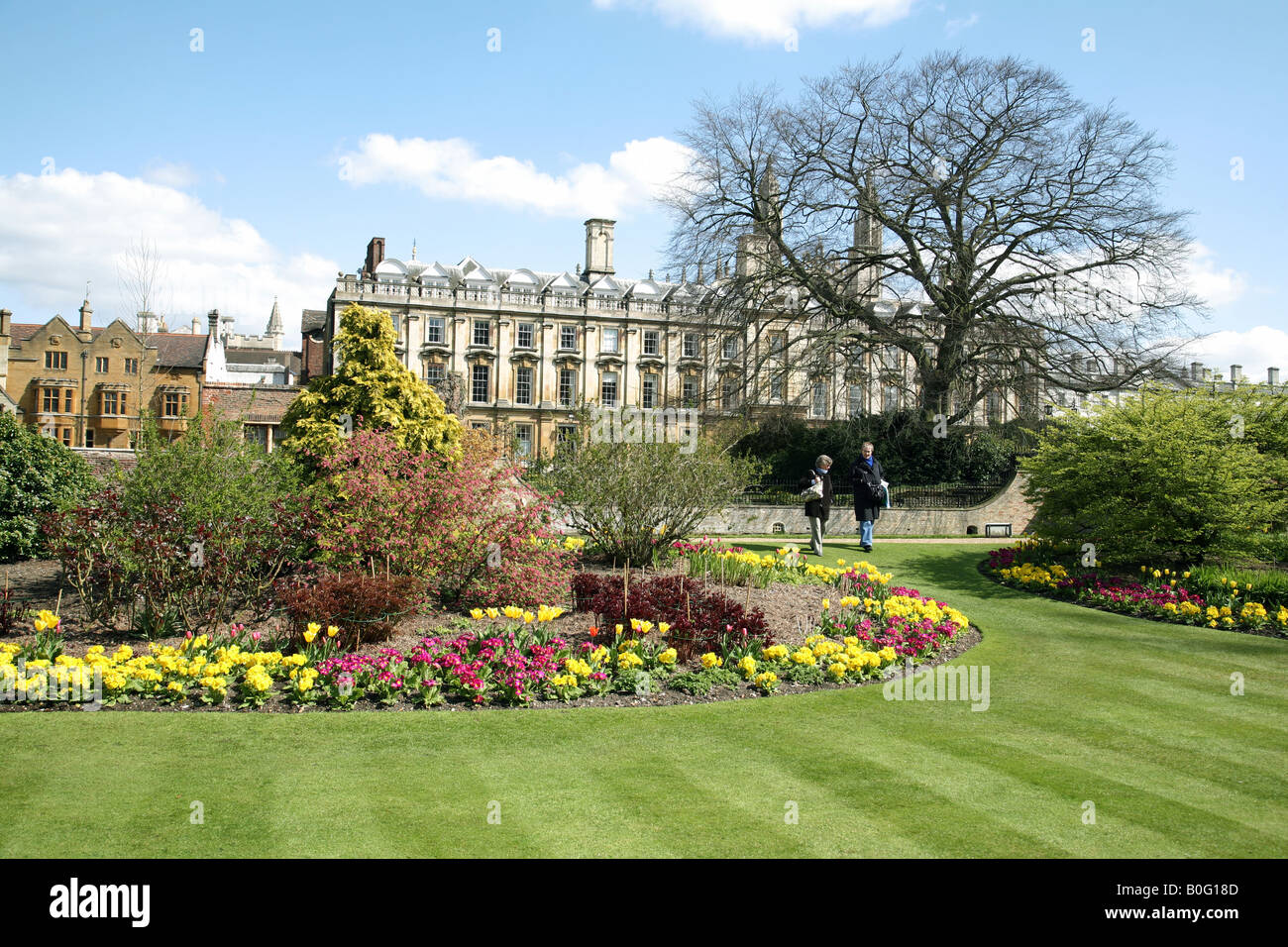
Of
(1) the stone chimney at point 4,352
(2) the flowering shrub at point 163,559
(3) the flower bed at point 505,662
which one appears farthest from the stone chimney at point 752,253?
(1) the stone chimney at point 4,352

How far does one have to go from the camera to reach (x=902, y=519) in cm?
2444

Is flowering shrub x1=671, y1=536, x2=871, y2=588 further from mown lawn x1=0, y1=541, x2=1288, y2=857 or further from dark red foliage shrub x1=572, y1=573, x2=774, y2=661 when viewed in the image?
mown lawn x1=0, y1=541, x2=1288, y2=857

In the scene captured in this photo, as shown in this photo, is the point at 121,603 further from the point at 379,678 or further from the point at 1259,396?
the point at 1259,396

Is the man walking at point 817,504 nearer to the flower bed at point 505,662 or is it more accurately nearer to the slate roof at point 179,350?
the flower bed at point 505,662

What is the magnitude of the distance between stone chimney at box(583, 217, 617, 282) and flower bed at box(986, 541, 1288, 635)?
52413mm

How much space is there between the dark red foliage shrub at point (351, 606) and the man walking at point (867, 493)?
37.7 ft

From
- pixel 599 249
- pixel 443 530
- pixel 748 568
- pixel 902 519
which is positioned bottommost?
pixel 748 568

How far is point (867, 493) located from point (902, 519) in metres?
6.01

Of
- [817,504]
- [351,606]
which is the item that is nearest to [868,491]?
[817,504]

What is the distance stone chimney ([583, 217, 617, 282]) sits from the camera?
65.1 m

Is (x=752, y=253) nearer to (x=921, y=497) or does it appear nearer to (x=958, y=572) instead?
(x=921, y=497)

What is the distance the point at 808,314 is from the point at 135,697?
25.4 meters
